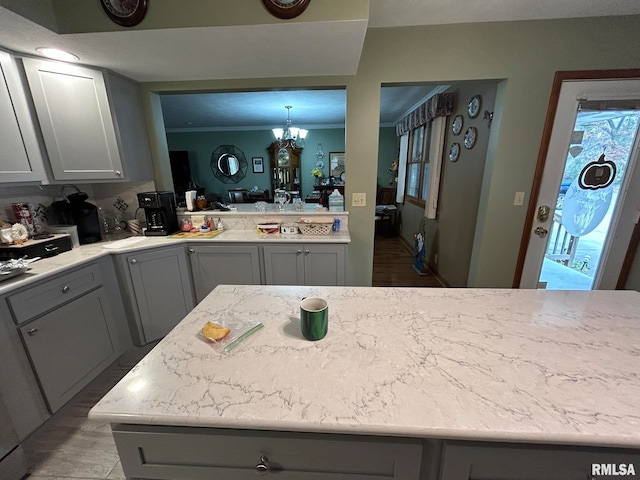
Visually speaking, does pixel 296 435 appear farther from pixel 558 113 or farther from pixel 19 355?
pixel 558 113

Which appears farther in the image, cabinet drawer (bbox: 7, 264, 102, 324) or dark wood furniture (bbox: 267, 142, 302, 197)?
dark wood furniture (bbox: 267, 142, 302, 197)

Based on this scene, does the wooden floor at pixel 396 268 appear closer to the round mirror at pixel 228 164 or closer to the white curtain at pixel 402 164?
the white curtain at pixel 402 164

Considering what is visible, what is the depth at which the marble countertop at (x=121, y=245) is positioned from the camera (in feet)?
A: 4.44

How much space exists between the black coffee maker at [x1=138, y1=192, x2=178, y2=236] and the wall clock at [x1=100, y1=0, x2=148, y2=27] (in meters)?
1.13

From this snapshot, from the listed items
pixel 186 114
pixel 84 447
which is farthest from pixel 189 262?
pixel 186 114

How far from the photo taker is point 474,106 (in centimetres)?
247

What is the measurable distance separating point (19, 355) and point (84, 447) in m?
0.60

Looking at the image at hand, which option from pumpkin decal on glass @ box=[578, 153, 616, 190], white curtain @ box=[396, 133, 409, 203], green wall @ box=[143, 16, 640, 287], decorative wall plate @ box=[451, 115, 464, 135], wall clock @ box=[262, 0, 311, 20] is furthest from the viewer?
white curtain @ box=[396, 133, 409, 203]

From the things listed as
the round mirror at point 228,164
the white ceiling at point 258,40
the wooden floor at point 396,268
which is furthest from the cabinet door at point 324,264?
the round mirror at point 228,164

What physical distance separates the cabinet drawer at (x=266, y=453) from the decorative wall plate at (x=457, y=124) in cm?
309

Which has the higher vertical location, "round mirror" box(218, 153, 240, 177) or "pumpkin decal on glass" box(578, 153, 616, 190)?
"round mirror" box(218, 153, 240, 177)

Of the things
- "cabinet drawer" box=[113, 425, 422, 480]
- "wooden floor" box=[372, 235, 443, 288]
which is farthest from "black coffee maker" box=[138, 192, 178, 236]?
"wooden floor" box=[372, 235, 443, 288]

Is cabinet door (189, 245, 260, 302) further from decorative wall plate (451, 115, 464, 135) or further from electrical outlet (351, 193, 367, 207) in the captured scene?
decorative wall plate (451, 115, 464, 135)

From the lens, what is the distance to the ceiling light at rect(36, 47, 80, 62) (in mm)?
1516
